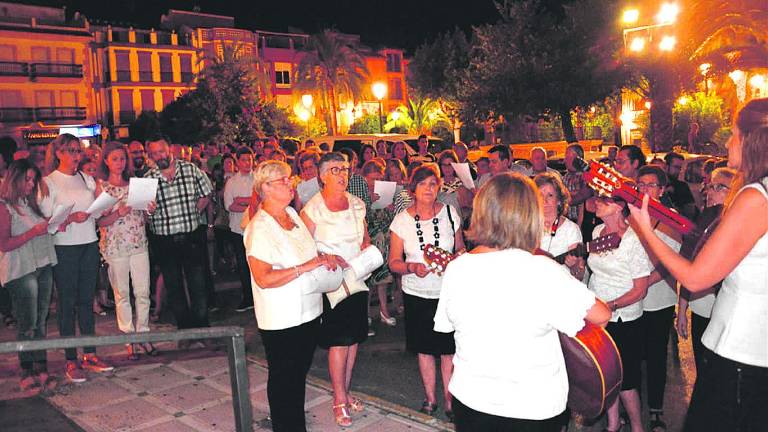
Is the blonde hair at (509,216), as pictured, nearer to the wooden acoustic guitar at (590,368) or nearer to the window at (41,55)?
the wooden acoustic guitar at (590,368)

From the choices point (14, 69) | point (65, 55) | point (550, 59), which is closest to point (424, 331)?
point (550, 59)

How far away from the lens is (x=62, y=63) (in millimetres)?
52531

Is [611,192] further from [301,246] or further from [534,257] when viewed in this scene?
[301,246]

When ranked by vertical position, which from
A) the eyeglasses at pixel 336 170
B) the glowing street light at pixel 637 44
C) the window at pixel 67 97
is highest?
the window at pixel 67 97

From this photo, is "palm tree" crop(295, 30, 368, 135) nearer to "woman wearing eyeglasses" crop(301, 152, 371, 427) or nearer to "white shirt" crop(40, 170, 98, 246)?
"white shirt" crop(40, 170, 98, 246)

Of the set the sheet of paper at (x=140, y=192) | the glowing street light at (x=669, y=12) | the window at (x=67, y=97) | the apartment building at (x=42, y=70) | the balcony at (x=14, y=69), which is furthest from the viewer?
the window at (x=67, y=97)

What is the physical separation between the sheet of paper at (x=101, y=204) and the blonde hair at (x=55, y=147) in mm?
607

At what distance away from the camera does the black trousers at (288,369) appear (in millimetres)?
4262

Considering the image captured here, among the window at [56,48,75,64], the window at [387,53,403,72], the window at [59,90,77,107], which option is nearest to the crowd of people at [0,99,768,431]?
the window at [56,48,75,64]

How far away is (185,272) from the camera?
6.80 m

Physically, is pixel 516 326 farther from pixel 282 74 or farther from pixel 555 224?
pixel 282 74

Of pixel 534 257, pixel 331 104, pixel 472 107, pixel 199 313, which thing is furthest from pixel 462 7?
pixel 534 257

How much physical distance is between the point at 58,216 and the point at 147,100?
5757cm

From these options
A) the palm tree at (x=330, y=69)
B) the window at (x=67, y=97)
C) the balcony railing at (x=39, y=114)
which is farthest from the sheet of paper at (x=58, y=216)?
the window at (x=67, y=97)
